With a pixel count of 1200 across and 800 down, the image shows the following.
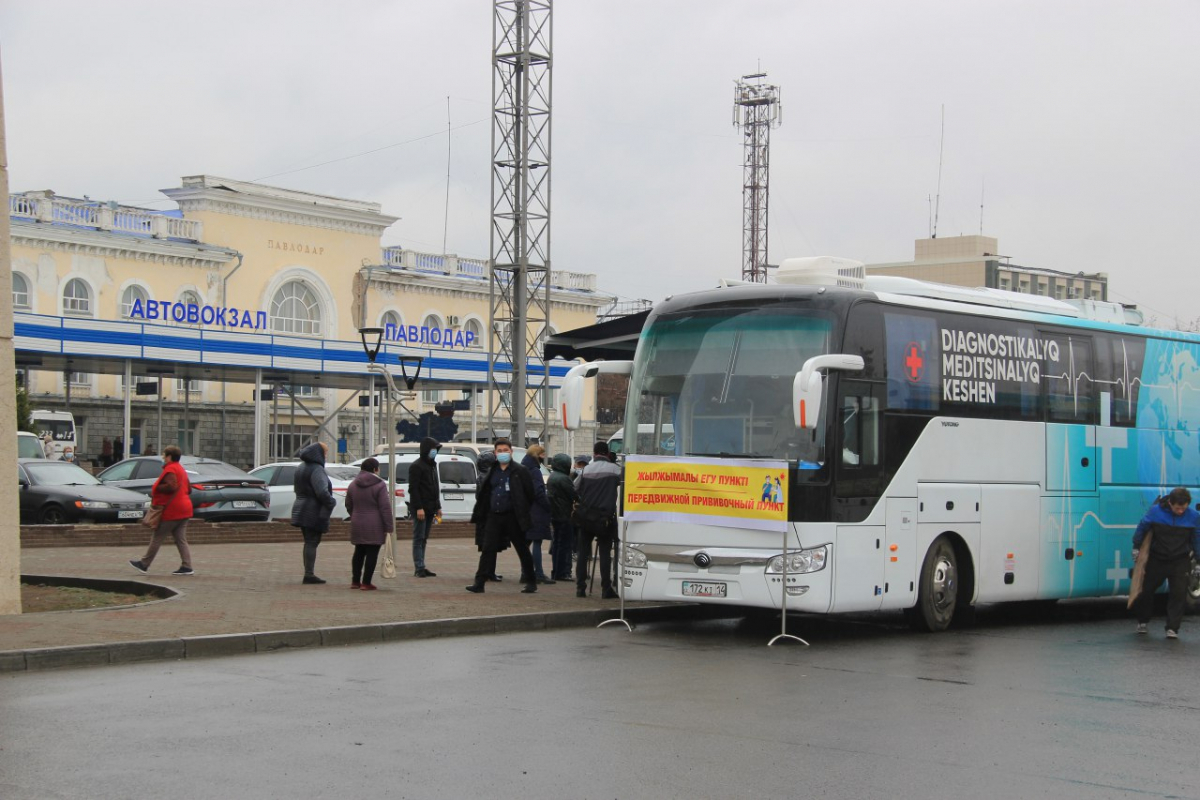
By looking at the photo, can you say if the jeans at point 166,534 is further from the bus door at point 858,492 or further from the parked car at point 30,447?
the parked car at point 30,447

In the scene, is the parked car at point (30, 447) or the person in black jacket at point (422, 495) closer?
the person in black jacket at point (422, 495)

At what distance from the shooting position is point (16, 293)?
5350 cm

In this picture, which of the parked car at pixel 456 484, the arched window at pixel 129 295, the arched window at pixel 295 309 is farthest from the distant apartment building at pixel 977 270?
the parked car at pixel 456 484

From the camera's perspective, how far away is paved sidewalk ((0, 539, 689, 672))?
1206cm

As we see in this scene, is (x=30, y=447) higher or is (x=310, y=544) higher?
(x=30, y=447)

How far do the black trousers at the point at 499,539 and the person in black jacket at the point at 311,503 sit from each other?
2.14 meters

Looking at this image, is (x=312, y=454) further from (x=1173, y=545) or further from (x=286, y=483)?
(x=286, y=483)

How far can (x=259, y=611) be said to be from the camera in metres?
14.7

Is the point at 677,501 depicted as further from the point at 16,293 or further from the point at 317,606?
the point at 16,293

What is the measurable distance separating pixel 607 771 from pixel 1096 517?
11458 millimetres

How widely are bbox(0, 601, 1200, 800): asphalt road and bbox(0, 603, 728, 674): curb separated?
26 centimetres

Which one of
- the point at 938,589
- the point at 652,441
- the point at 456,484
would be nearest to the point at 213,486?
the point at 456,484

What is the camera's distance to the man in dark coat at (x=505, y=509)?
17.4 meters

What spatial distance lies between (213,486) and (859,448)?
17.9 meters
